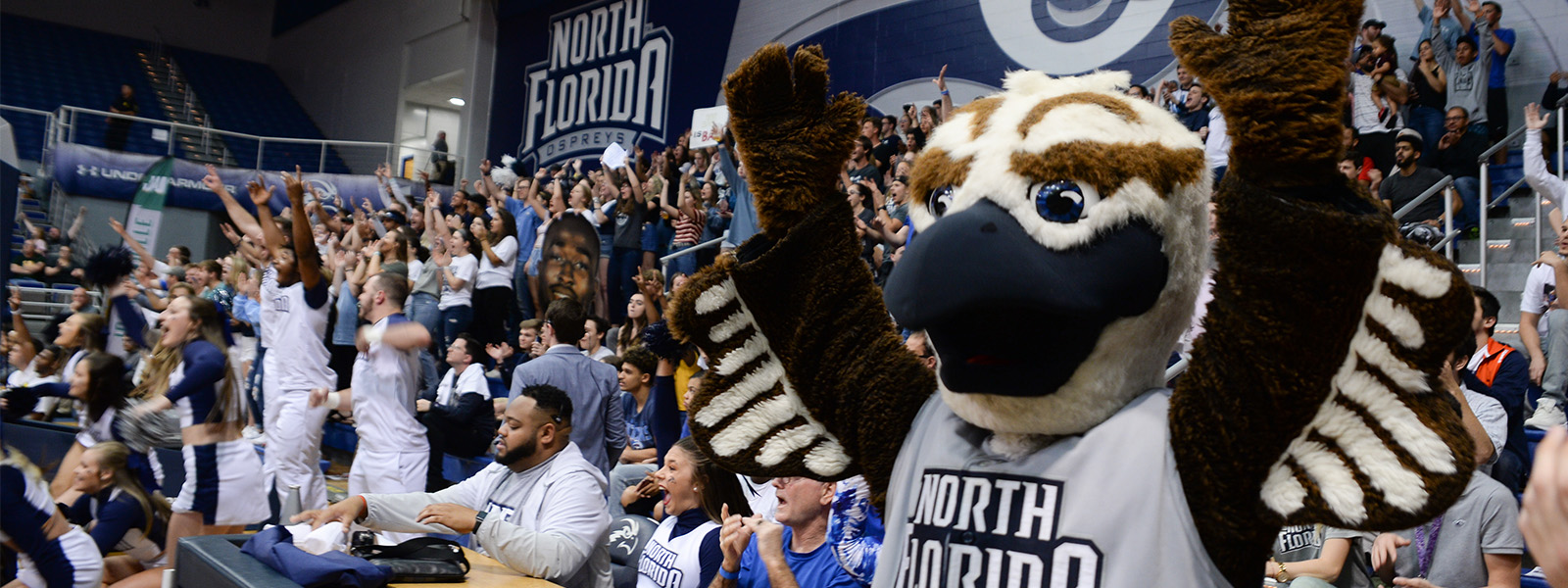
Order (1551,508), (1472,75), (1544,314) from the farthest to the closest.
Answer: (1472,75) < (1544,314) < (1551,508)

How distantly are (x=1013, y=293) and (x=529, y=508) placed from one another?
2.58 m

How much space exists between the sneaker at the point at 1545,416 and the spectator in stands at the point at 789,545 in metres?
3.46

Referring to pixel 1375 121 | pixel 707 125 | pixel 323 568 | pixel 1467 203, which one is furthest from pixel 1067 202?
pixel 707 125

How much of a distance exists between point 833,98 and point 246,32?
68.0 ft

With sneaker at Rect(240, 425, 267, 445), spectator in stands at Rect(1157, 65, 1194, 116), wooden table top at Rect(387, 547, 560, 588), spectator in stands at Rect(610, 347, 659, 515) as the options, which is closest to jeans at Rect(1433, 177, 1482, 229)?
spectator in stands at Rect(1157, 65, 1194, 116)

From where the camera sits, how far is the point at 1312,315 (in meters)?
1.11

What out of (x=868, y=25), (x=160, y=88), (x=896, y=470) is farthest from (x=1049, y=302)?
(x=160, y=88)

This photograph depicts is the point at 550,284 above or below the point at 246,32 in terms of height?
below

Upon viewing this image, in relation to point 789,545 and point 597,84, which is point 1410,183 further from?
point 597,84

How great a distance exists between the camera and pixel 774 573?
265 centimetres

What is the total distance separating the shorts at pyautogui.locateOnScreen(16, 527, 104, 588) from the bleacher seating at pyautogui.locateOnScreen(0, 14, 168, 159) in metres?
12.5

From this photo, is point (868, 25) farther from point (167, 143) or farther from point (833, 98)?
point (167, 143)

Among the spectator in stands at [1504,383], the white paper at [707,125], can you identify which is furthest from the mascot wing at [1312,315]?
the white paper at [707,125]

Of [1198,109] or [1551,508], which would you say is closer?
[1551,508]
